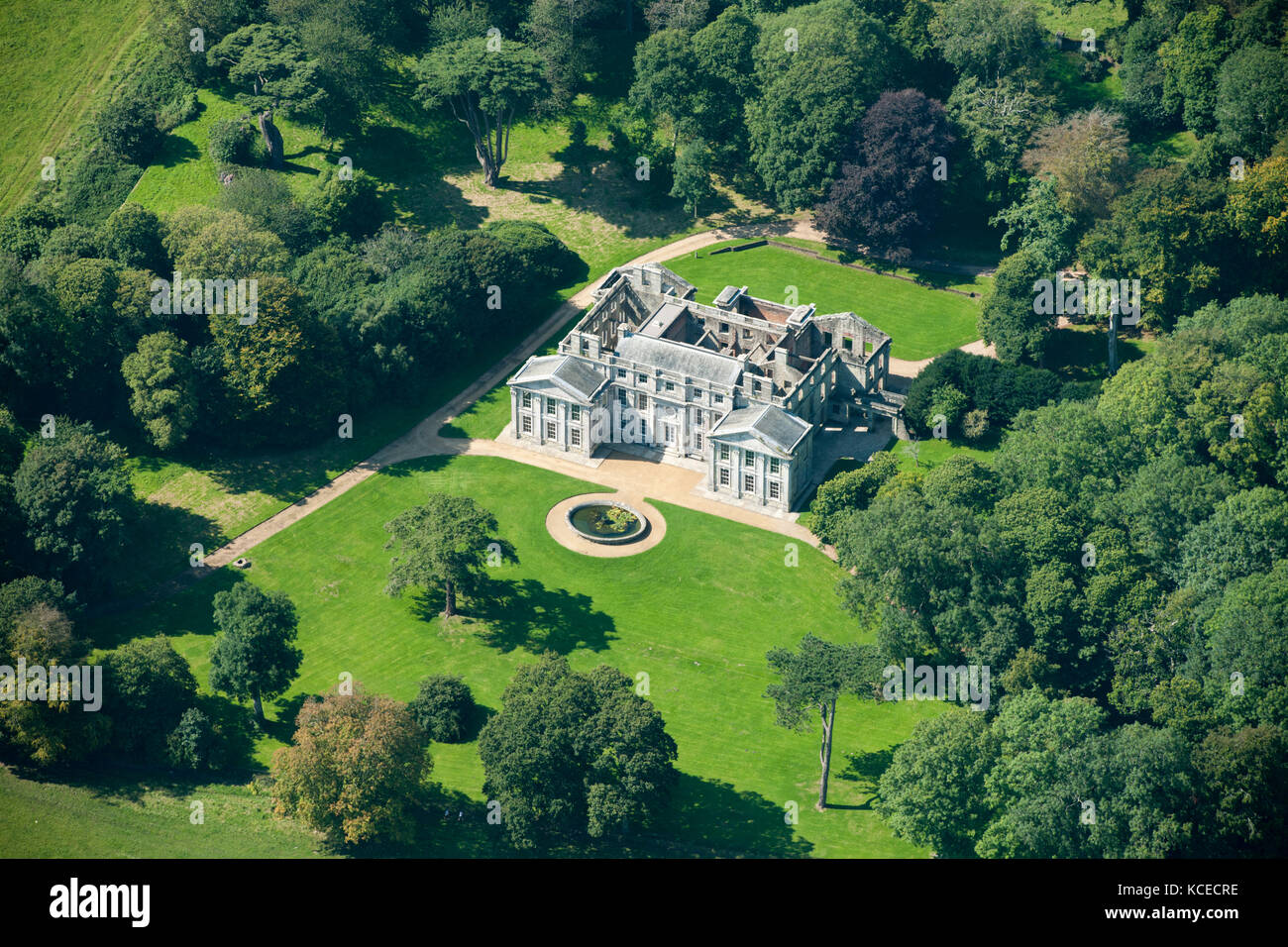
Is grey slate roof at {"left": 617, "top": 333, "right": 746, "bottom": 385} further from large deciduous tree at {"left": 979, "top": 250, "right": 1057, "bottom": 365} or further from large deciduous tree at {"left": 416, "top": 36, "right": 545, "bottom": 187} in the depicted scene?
large deciduous tree at {"left": 416, "top": 36, "right": 545, "bottom": 187}

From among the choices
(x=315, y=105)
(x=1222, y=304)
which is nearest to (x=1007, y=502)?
(x=1222, y=304)

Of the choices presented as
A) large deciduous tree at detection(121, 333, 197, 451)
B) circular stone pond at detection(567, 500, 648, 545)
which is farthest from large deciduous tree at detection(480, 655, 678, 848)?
large deciduous tree at detection(121, 333, 197, 451)

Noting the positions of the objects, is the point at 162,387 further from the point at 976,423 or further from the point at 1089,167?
the point at 1089,167

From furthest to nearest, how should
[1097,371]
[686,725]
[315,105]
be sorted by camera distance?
[315,105] → [1097,371] → [686,725]

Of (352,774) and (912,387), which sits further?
(912,387)

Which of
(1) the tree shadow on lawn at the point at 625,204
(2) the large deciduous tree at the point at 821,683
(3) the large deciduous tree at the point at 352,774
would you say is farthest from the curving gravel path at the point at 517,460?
(3) the large deciduous tree at the point at 352,774

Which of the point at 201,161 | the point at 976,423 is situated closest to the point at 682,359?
the point at 976,423

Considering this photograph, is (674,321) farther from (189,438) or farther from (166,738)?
(166,738)
